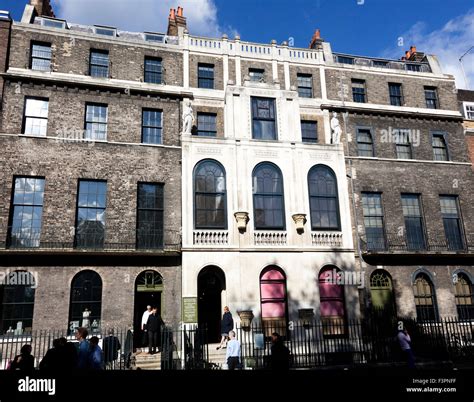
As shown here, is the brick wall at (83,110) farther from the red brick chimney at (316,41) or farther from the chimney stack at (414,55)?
the chimney stack at (414,55)

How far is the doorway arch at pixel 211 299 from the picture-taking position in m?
19.2

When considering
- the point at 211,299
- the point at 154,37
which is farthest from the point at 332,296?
the point at 154,37

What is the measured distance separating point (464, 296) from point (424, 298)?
8.30 feet

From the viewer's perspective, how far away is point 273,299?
19.4 m

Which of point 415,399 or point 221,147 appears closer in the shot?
point 415,399

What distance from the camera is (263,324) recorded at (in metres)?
18.9

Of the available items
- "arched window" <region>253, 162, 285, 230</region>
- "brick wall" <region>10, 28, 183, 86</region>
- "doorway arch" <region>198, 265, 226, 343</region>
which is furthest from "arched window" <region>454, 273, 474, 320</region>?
"brick wall" <region>10, 28, 183, 86</region>

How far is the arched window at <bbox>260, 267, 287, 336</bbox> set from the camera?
18969 mm

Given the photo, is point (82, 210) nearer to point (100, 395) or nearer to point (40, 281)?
point (40, 281)

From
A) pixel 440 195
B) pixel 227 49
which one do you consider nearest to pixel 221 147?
pixel 227 49

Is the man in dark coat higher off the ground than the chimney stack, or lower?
Result: lower

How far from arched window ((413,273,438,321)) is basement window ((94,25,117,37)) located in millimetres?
21901

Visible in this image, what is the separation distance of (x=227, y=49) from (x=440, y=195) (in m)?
15.5

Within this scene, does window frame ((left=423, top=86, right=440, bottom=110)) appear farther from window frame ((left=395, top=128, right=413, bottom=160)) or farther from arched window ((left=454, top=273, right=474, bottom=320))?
arched window ((left=454, top=273, right=474, bottom=320))
